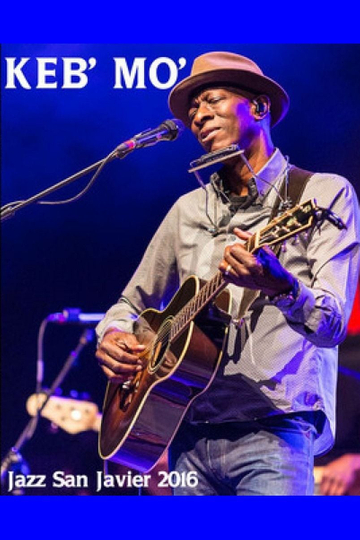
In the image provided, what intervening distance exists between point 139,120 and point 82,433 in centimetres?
133

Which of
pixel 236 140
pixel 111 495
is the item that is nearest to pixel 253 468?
pixel 111 495

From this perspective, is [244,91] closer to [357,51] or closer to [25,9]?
[357,51]

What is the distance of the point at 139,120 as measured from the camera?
356 centimetres

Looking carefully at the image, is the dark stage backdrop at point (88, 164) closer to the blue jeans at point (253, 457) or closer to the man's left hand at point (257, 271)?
the blue jeans at point (253, 457)

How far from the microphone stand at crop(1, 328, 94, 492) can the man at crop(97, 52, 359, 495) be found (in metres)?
0.72

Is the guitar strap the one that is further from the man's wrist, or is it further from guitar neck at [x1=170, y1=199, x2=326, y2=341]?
the man's wrist

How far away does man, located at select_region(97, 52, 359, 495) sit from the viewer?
234cm

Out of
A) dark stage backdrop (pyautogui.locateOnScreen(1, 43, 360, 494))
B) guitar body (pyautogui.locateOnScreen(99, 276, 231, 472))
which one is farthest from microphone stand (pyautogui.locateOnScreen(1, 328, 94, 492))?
guitar body (pyautogui.locateOnScreen(99, 276, 231, 472))

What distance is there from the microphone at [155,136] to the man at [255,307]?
0.11 meters

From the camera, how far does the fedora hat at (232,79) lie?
2896mm

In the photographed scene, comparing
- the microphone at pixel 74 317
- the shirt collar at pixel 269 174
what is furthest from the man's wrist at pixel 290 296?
the microphone at pixel 74 317

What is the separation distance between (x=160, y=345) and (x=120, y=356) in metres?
0.17

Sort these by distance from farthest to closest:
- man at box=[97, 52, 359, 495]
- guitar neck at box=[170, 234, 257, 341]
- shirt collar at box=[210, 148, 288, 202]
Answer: shirt collar at box=[210, 148, 288, 202]
guitar neck at box=[170, 234, 257, 341]
man at box=[97, 52, 359, 495]

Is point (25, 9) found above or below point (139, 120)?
above
